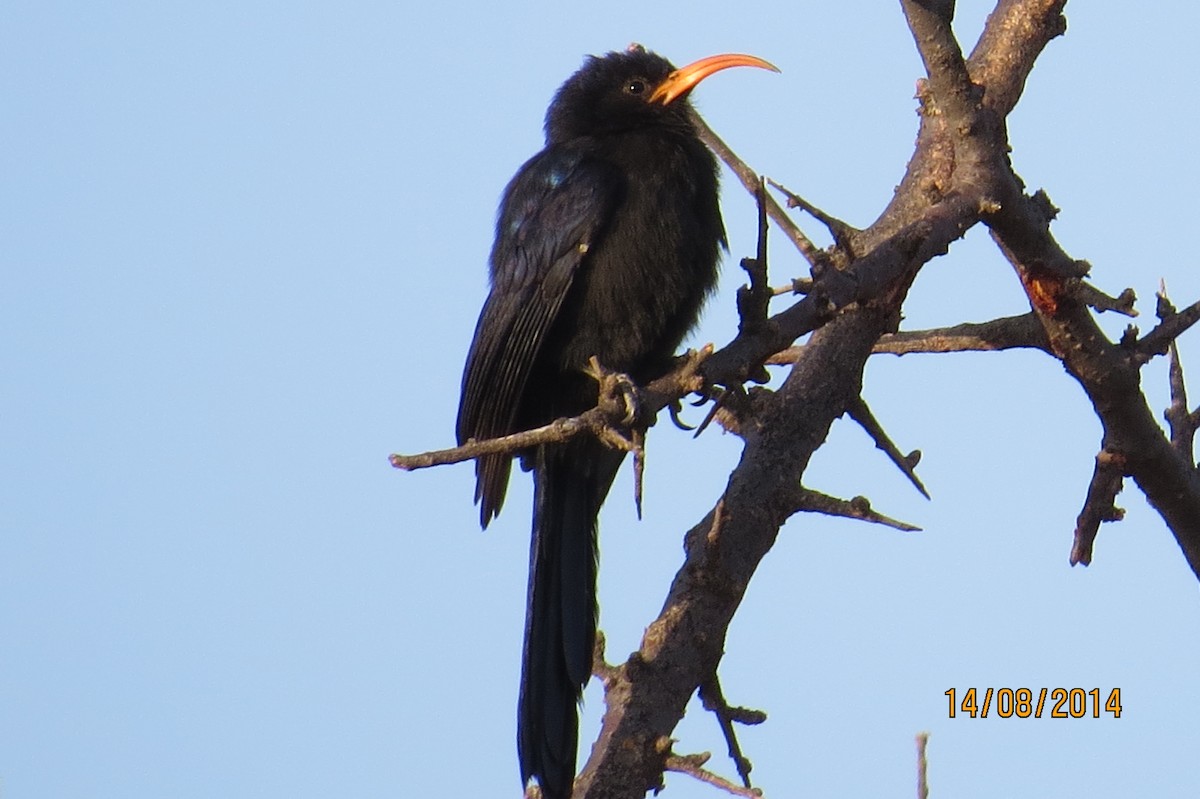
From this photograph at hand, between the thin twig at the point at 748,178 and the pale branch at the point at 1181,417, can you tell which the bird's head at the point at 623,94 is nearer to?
the thin twig at the point at 748,178

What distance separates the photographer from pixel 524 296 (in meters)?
4.56

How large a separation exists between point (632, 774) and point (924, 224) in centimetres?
136

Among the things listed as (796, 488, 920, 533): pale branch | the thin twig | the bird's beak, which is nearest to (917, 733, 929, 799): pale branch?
(796, 488, 920, 533): pale branch

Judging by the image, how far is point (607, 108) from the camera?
521 centimetres

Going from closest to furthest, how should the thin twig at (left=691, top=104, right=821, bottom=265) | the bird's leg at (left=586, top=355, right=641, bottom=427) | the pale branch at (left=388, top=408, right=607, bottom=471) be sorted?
the pale branch at (left=388, top=408, right=607, bottom=471)
the bird's leg at (left=586, top=355, right=641, bottom=427)
the thin twig at (left=691, top=104, right=821, bottom=265)

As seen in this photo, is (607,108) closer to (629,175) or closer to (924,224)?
(629,175)

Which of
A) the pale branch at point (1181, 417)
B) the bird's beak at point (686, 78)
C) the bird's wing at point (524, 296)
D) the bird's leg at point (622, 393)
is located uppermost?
the bird's beak at point (686, 78)

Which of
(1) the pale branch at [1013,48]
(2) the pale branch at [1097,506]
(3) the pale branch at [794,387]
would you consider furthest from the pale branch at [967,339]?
(1) the pale branch at [1013,48]

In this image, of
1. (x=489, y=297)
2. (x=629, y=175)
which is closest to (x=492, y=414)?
(x=489, y=297)

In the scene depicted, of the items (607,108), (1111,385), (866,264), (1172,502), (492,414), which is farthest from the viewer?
(607,108)

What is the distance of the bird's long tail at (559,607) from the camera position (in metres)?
3.76

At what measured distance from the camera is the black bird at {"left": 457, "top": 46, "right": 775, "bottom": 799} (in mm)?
4461

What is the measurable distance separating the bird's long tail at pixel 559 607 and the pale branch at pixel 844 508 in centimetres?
80

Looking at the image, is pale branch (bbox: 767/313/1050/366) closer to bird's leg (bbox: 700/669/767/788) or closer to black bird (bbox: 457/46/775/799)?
black bird (bbox: 457/46/775/799)
